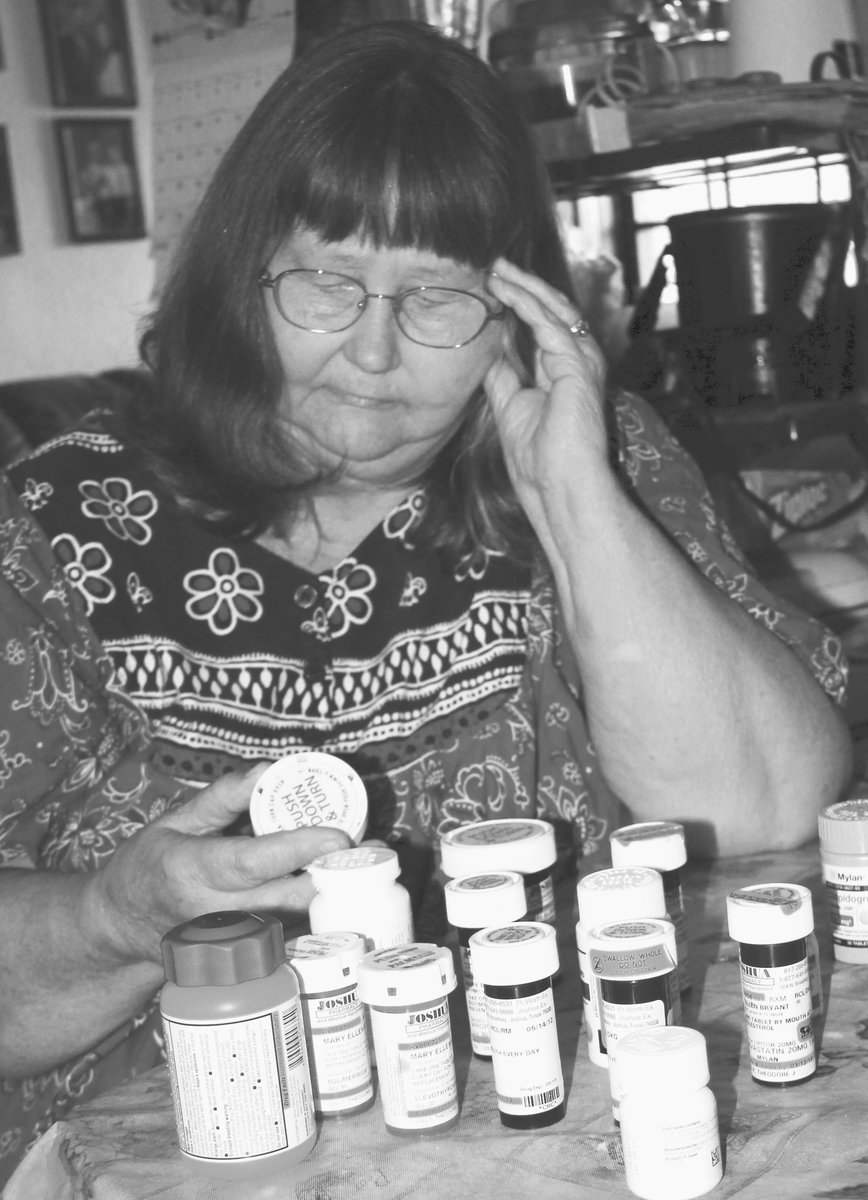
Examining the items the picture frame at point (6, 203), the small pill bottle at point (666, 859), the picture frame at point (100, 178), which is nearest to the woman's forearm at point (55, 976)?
the small pill bottle at point (666, 859)

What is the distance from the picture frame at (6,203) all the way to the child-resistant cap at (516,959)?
2.26m

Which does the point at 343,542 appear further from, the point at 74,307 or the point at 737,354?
the point at 74,307

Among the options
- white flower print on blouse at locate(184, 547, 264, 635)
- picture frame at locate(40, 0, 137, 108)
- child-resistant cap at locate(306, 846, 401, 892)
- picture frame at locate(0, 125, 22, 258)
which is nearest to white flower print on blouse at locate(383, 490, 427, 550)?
white flower print on blouse at locate(184, 547, 264, 635)

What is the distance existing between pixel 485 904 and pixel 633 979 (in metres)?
0.12

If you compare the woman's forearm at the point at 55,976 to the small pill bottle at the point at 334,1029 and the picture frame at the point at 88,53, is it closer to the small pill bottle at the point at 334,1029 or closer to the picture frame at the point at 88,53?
the small pill bottle at the point at 334,1029

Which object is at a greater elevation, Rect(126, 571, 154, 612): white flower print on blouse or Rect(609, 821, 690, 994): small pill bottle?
Rect(126, 571, 154, 612): white flower print on blouse

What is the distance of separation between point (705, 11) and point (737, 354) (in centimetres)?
70

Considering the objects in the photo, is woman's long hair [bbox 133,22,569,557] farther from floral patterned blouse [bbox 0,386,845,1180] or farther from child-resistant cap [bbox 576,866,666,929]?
child-resistant cap [bbox 576,866,666,929]

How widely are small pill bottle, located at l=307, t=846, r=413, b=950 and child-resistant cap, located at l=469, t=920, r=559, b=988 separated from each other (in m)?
0.08

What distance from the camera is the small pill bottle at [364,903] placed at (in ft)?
2.84

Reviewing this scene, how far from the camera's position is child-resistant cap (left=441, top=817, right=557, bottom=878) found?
942 millimetres

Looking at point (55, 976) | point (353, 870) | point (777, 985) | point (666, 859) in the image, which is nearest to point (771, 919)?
point (777, 985)

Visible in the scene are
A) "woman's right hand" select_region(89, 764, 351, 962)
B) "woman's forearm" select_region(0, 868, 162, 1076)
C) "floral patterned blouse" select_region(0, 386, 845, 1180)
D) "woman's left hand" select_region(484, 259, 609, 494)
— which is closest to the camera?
"woman's right hand" select_region(89, 764, 351, 962)

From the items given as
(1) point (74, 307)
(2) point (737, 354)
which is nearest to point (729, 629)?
(2) point (737, 354)
